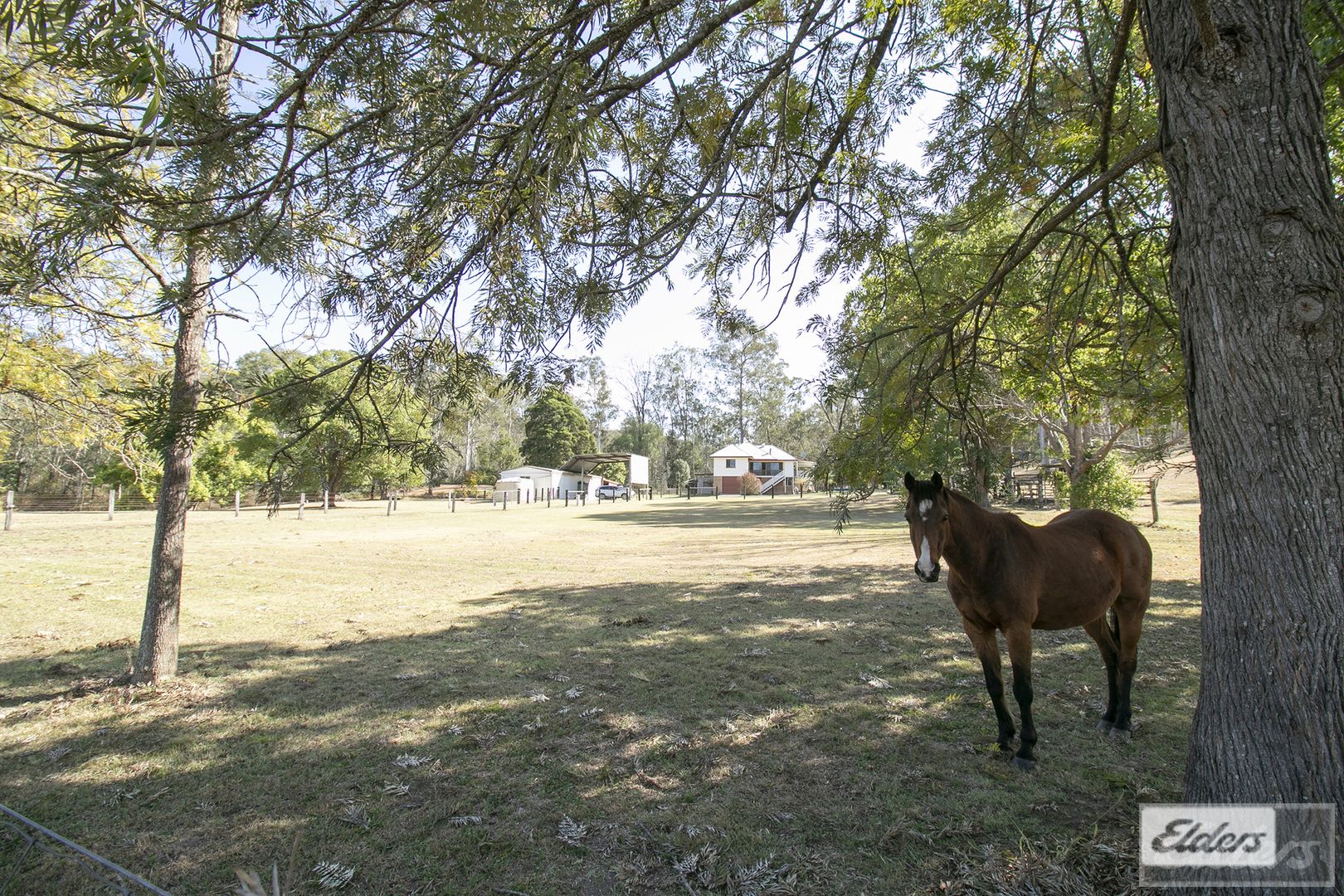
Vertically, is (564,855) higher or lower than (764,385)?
lower

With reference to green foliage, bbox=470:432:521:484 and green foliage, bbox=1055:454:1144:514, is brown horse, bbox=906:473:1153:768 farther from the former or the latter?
green foliage, bbox=470:432:521:484

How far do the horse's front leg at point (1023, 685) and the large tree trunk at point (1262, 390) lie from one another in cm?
143

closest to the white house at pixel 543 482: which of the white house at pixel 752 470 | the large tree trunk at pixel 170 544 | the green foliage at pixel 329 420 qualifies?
the white house at pixel 752 470

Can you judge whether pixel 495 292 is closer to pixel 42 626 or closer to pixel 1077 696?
pixel 1077 696

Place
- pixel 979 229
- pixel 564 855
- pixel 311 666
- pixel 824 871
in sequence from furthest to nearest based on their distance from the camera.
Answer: pixel 311 666 → pixel 979 229 → pixel 564 855 → pixel 824 871

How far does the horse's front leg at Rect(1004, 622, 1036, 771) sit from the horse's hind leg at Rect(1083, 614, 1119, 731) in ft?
2.42

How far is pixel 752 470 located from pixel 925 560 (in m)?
52.7

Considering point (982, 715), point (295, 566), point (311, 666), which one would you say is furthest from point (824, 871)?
point (295, 566)

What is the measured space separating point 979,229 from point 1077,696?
382 cm

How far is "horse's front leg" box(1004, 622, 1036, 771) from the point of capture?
354 cm

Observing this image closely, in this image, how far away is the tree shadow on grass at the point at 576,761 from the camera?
9.09ft

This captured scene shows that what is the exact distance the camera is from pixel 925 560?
335cm

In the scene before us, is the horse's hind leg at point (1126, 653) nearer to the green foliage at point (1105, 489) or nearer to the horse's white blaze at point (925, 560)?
the horse's white blaze at point (925, 560)

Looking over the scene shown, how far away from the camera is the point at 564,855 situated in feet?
9.15
